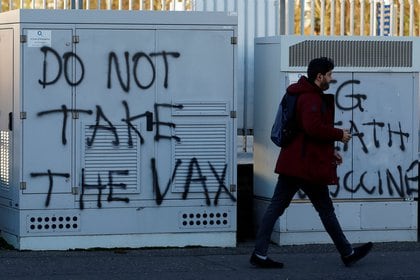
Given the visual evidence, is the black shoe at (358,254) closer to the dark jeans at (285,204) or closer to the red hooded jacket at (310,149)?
the dark jeans at (285,204)

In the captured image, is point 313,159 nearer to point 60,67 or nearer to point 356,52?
point 356,52

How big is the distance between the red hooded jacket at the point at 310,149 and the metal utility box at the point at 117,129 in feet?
5.35

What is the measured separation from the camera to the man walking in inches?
345

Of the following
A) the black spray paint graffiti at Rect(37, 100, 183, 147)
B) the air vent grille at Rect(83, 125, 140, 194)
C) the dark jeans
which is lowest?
the dark jeans

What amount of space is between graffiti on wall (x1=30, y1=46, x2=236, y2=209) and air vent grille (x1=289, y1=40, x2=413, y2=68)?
3.98ft

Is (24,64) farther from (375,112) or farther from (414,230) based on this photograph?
(414,230)

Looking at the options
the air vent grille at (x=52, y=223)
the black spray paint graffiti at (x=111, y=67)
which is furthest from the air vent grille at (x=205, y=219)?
the black spray paint graffiti at (x=111, y=67)

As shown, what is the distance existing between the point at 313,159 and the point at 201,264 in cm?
140

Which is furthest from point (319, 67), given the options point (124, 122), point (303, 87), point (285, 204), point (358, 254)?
point (124, 122)

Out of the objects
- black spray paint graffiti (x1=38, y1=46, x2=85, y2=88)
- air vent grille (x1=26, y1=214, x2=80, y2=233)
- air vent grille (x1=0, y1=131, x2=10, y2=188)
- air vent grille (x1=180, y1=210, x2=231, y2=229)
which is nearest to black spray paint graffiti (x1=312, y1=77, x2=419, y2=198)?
air vent grille (x1=180, y1=210, x2=231, y2=229)

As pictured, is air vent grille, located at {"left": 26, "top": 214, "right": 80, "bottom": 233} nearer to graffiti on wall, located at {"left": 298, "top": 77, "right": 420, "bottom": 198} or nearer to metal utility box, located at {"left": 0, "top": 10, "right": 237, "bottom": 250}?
metal utility box, located at {"left": 0, "top": 10, "right": 237, "bottom": 250}

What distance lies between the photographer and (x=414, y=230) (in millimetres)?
10953

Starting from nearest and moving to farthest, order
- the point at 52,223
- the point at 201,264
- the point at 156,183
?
the point at 201,264
the point at 52,223
the point at 156,183

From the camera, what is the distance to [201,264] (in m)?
9.45
